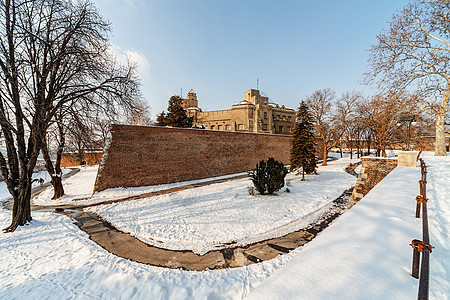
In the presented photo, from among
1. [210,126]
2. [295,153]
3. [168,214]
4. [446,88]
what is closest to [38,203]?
[168,214]

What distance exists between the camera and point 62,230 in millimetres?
5836

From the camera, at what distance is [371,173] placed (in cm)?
736

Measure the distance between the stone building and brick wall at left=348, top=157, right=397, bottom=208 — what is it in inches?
1018

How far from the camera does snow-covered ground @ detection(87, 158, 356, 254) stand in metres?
5.42

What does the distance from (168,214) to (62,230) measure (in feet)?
11.5

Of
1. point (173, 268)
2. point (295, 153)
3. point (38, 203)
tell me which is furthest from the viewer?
point (295, 153)

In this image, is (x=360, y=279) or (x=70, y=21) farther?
(x=70, y=21)

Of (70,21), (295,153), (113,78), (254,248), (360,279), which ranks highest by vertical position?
(70,21)

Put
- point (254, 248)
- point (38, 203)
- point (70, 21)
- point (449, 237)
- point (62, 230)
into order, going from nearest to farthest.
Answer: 1. point (449, 237)
2. point (254, 248)
3. point (62, 230)
4. point (70, 21)
5. point (38, 203)

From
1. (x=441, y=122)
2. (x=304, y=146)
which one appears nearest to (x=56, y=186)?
(x=304, y=146)

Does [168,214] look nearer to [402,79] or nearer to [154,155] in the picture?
[154,155]

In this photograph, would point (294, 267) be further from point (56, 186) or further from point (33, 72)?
point (56, 186)

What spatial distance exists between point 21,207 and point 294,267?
28.8 feet

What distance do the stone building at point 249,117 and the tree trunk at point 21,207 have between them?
28467 mm
